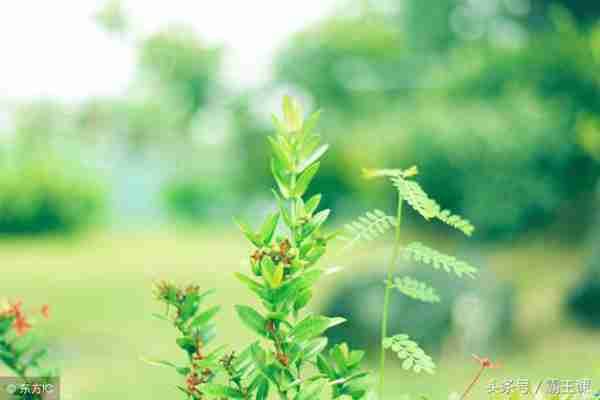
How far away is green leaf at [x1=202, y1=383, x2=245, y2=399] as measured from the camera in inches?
38.6

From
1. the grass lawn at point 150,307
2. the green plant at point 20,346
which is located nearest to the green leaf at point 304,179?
the green plant at point 20,346

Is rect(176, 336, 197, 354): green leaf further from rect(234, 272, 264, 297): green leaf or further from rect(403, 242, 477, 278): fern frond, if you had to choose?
rect(403, 242, 477, 278): fern frond

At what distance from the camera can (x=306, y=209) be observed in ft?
3.36

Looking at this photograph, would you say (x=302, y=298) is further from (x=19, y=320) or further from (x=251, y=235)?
(x=19, y=320)

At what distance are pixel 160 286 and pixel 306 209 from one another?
0.71 ft

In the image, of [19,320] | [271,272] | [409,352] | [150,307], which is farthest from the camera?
[150,307]

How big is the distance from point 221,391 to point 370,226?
0.95ft

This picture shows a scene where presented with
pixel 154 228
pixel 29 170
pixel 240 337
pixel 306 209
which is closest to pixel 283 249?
pixel 306 209

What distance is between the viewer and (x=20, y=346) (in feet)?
3.87

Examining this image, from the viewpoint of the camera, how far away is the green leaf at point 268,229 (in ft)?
3.24

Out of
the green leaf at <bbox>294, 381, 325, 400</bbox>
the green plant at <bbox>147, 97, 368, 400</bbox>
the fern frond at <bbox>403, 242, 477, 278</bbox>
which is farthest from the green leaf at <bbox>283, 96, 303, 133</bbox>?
the green leaf at <bbox>294, 381, 325, 400</bbox>

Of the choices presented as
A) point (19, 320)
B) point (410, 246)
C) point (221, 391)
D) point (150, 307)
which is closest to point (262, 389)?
point (221, 391)

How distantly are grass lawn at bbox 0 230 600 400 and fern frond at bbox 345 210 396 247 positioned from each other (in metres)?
3.44

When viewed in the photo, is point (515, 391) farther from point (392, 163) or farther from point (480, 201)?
point (392, 163)
